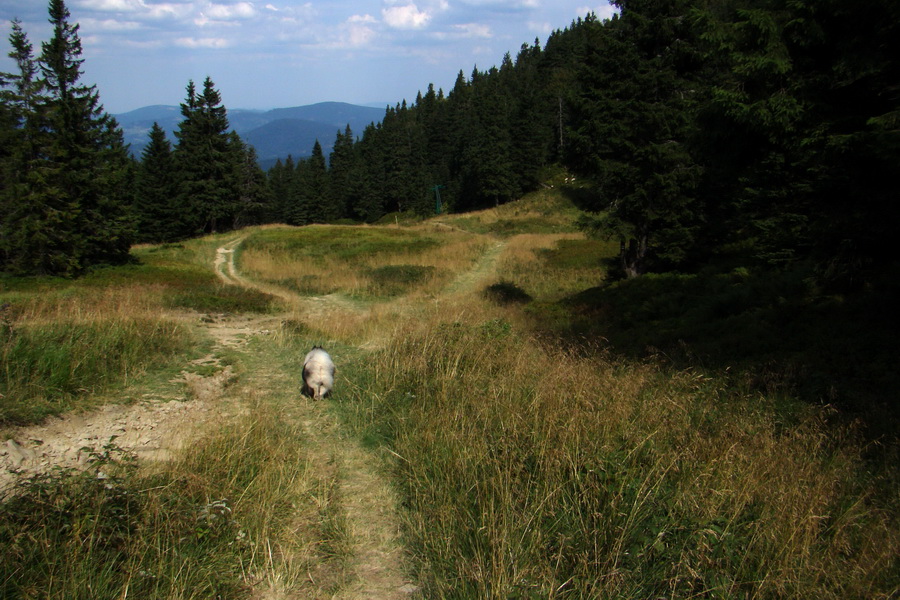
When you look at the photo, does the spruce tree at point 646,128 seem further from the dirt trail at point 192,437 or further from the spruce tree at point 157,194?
the spruce tree at point 157,194

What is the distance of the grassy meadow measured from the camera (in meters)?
3.15

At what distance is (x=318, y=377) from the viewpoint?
23.6ft

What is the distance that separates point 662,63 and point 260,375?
13.6 meters

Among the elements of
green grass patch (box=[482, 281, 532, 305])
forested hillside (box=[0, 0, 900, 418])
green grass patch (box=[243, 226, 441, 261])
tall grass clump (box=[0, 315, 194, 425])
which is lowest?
green grass patch (box=[482, 281, 532, 305])

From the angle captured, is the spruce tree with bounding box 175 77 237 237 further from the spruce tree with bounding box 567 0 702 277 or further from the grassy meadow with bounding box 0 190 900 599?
the grassy meadow with bounding box 0 190 900 599

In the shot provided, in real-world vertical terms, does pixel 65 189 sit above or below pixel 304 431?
above

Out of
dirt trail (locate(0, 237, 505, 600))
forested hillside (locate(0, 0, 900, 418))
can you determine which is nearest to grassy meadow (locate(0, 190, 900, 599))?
dirt trail (locate(0, 237, 505, 600))

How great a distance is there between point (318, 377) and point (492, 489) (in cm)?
379

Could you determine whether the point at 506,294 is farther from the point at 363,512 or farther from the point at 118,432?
the point at 363,512

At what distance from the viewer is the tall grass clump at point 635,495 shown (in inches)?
123

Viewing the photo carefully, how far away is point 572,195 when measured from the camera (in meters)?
53.3

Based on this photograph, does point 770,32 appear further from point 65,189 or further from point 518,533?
point 65,189

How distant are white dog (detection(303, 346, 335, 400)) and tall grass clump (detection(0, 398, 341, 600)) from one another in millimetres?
2446

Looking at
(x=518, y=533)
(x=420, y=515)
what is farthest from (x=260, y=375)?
(x=518, y=533)
